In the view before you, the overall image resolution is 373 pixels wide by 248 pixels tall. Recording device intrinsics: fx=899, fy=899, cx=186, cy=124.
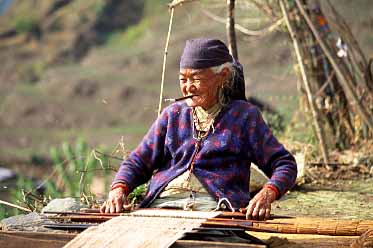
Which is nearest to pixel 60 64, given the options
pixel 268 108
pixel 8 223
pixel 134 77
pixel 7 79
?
pixel 7 79

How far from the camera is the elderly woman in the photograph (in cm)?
411

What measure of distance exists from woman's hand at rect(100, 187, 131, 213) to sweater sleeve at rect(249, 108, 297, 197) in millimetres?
635

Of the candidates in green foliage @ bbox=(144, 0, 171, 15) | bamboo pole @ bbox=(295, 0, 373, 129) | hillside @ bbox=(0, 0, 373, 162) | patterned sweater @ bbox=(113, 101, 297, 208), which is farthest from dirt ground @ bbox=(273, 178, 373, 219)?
green foliage @ bbox=(144, 0, 171, 15)

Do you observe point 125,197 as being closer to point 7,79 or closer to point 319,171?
point 319,171

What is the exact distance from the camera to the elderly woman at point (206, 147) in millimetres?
4109

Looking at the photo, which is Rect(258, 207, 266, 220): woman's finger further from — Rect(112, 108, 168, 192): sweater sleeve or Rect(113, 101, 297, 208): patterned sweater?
Rect(112, 108, 168, 192): sweater sleeve

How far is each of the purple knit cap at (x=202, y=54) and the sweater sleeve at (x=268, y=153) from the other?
12.3 inches

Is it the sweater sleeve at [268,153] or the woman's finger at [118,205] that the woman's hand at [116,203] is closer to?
the woman's finger at [118,205]

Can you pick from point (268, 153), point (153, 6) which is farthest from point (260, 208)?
point (153, 6)

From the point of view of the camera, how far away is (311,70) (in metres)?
7.23

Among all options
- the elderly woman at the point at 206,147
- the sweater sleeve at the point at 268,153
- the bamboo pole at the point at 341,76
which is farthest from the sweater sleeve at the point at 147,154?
the bamboo pole at the point at 341,76

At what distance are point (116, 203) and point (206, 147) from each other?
49cm

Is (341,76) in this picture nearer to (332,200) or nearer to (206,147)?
(332,200)

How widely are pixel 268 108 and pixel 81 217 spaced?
4584 mm
